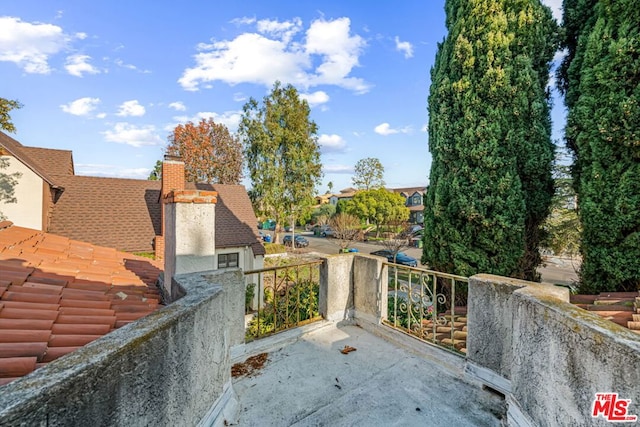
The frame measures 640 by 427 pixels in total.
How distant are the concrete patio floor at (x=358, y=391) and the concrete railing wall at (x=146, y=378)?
47 cm

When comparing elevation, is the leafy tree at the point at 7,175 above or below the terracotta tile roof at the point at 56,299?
above

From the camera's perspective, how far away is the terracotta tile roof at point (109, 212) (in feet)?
34.2

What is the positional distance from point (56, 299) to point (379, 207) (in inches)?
1275

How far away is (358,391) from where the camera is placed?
2.95 meters

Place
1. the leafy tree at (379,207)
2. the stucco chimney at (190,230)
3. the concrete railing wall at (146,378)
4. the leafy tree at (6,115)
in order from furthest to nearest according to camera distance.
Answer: the leafy tree at (379,207)
the leafy tree at (6,115)
the stucco chimney at (190,230)
the concrete railing wall at (146,378)

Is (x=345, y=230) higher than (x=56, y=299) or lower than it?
lower

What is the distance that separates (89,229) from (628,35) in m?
15.5

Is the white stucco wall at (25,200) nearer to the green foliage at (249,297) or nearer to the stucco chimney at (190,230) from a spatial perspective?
the green foliage at (249,297)

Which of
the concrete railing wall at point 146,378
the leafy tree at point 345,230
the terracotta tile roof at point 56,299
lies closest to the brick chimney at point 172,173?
the terracotta tile roof at point 56,299

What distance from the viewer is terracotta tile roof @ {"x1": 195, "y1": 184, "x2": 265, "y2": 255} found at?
12648 mm

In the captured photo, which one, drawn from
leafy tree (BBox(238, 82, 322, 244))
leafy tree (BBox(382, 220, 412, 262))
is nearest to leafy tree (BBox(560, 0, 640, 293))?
leafy tree (BBox(382, 220, 412, 262))

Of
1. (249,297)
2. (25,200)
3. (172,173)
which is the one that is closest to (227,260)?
(249,297)

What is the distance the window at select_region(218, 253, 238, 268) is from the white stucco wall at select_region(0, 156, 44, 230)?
602 cm

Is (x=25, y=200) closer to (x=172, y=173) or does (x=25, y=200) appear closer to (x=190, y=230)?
(x=172, y=173)
